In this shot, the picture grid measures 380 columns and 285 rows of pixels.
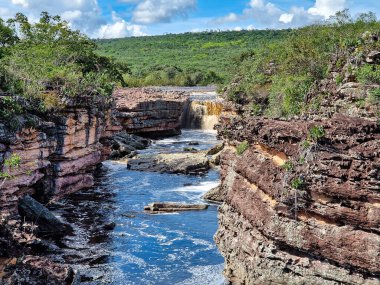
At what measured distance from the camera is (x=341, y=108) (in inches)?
582

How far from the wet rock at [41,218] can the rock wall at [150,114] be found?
2518 centimetres

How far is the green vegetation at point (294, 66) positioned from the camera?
24.9 m

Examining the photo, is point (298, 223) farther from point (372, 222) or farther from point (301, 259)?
point (372, 222)

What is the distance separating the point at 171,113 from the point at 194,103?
529 centimetres

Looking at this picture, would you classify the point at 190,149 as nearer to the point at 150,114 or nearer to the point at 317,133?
the point at 150,114

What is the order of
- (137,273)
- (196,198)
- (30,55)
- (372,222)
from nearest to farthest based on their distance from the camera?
(372,222)
(137,273)
(196,198)
(30,55)

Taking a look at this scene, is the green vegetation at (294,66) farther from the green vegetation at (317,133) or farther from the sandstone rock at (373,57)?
the green vegetation at (317,133)

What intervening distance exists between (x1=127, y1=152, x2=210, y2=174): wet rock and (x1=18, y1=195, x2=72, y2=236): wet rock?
13510mm

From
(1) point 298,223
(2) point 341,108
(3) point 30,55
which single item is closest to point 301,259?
(1) point 298,223

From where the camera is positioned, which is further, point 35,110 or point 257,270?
point 35,110

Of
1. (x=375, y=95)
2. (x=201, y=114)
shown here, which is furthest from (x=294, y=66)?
(x=201, y=114)

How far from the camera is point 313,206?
1265cm

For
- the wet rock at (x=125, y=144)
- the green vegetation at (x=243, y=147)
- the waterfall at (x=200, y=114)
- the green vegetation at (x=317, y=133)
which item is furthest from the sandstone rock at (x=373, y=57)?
the waterfall at (x=200, y=114)

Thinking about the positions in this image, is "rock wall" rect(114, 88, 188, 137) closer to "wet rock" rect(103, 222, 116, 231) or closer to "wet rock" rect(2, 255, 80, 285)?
"wet rock" rect(103, 222, 116, 231)
